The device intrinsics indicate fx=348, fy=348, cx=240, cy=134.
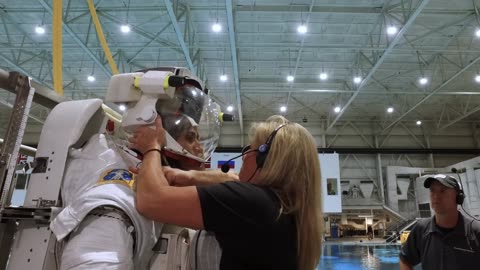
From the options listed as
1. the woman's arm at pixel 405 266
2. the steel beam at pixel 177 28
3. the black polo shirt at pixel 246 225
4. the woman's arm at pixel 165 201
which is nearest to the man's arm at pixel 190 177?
the woman's arm at pixel 165 201

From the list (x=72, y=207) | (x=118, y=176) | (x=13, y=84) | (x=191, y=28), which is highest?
(x=191, y=28)

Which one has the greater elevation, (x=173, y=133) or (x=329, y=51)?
(x=329, y=51)

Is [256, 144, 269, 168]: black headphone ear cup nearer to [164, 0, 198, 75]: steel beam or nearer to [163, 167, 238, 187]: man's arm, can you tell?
[163, 167, 238, 187]: man's arm

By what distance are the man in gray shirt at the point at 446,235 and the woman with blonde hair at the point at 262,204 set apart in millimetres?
1672

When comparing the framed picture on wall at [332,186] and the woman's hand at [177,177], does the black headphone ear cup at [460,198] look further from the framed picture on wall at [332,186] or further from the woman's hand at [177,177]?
the framed picture on wall at [332,186]

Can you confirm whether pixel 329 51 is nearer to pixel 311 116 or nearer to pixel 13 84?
pixel 311 116

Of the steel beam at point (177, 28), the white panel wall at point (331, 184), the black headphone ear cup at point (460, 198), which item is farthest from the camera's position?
the white panel wall at point (331, 184)

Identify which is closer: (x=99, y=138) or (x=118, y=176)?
(x=118, y=176)

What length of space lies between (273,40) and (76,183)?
10442 mm

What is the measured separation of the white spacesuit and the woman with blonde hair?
0.07 m

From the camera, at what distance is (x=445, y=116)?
18.6m

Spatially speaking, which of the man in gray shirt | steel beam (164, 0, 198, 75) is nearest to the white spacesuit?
the man in gray shirt

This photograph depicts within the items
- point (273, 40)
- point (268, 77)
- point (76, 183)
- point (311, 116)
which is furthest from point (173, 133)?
point (311, 116)

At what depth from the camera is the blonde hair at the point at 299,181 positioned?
3.59 ft
